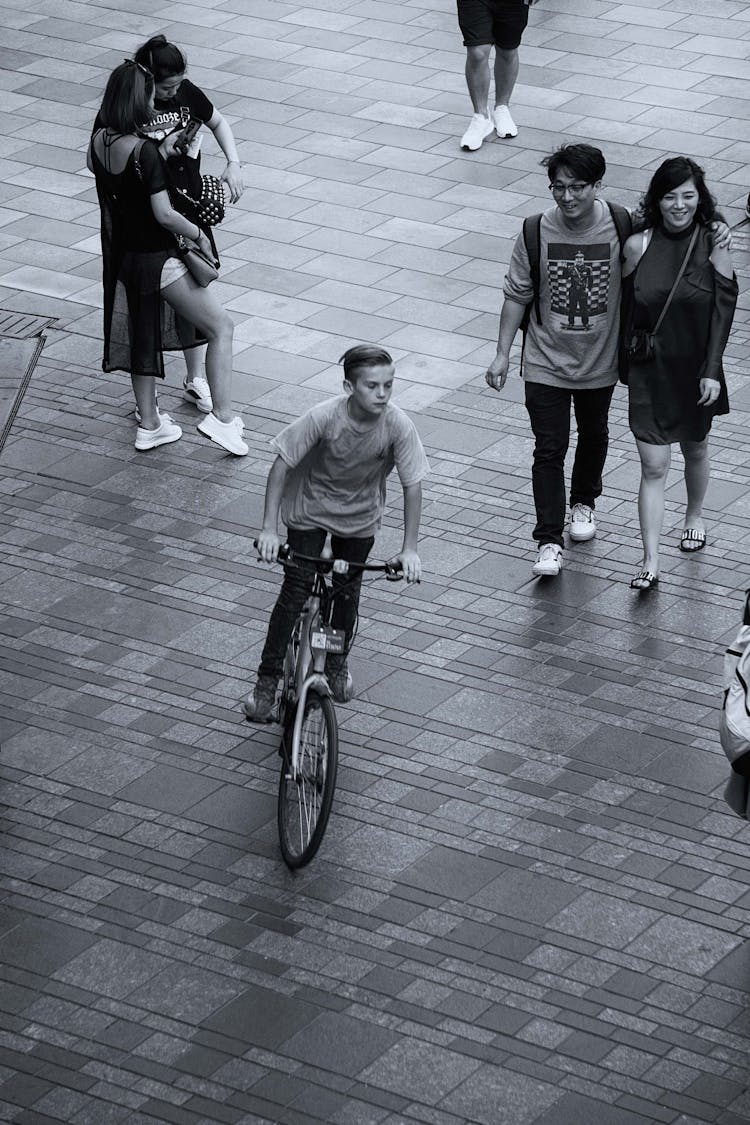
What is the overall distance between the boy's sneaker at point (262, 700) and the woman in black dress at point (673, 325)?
2.10 metres

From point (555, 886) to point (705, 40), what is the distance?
1116 centimetres

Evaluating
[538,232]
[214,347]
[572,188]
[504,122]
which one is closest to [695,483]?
[538,232]

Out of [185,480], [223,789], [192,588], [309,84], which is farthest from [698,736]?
[309,84]

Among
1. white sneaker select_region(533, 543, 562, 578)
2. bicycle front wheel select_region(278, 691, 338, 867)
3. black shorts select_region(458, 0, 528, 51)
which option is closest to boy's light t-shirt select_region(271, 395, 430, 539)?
bicycle front wheel select_region(278, 691, 338, 867)

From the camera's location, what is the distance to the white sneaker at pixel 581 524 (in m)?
9.75

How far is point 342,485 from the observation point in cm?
764

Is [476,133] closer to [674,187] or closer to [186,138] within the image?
[186,138]

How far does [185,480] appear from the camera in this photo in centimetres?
1048

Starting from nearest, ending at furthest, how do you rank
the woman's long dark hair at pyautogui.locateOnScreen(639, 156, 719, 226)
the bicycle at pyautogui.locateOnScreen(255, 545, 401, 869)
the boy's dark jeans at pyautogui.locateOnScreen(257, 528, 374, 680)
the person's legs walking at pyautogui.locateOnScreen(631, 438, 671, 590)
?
1. the bicycle at pyautogui.locateOnScreen(255, 545, 401, 869)
2. the boy's dark jeans at pyautogui.locateOnScreen(257, 528, 374, 680)
3. the woman's long dark hair at pyautogui.locateOnScreen(639, 156, 719, 226)
4. the person's legs walking at pyautogui.locateOnScreen(631, 438, 671, 590)

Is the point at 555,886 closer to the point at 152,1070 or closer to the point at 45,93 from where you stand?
the point at 152,1070

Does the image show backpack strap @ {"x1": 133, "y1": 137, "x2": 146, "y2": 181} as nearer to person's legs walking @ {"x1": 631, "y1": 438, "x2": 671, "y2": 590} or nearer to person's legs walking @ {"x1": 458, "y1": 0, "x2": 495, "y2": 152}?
person's legs walking @ {"x1": 631, "y1": 438, "x2": 671, "y2": 590}

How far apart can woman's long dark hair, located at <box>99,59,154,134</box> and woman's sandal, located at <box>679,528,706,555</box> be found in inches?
136

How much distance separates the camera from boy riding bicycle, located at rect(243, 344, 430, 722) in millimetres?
7301

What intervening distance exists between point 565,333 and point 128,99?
2.59 meters
